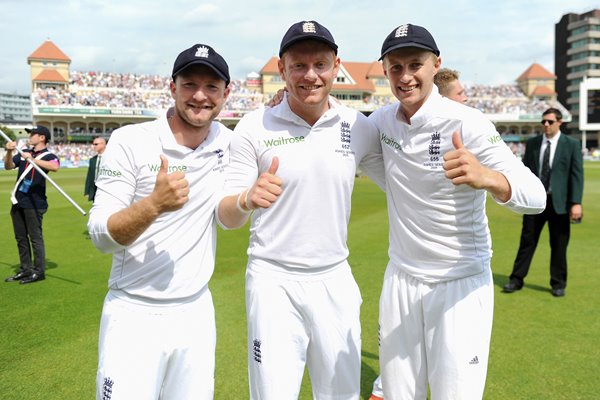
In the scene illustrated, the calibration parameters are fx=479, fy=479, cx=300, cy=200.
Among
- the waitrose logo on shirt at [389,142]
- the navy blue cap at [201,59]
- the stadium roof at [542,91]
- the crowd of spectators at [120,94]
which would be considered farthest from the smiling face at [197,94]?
the stadium roof at [542,91]

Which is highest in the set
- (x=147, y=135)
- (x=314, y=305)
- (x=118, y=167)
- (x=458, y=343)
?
(x=147, y=135)

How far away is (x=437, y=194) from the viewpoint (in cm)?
304

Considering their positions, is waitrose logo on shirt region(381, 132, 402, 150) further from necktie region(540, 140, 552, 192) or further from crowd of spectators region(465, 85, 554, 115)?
crowd of spectators region(465, 85, 554, 115)

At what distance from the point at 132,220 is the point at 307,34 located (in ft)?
4.87

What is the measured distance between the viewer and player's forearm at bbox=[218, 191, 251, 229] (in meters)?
2.70

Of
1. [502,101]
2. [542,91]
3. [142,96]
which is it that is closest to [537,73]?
[542,91]

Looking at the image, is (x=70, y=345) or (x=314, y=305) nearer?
(x=314, y=305)

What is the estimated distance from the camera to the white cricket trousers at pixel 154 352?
262 cm

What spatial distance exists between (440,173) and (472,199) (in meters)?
0.30

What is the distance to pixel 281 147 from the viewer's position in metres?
3.01

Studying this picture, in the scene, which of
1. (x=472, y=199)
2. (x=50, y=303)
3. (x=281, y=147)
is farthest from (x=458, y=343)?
(x=50, y=303)

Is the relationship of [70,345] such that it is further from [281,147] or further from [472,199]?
[472,199]

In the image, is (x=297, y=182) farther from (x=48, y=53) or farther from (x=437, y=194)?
→ (x=48, y=53)

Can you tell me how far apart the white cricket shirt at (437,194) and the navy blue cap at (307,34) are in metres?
0.72
